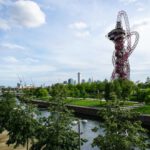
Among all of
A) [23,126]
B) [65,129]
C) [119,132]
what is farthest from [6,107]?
[119,132]

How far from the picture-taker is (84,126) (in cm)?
5712

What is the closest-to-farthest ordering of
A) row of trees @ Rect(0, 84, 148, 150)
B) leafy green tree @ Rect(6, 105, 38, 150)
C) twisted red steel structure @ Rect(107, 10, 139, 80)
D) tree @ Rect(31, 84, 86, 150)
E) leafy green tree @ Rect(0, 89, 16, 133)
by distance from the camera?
row of trees @ Rect(0, 84, 148, 150) < tree @ Rect(31, 84, 86, 150) < leafy green tree @ Rect(6, 105, 38, 150) < leafy green tree @ Rect(0, 89, 16, 133) < twisted red steel structure @ Rect(107, 10, 139, 80)

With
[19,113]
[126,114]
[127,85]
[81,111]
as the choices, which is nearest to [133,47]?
[127,85]

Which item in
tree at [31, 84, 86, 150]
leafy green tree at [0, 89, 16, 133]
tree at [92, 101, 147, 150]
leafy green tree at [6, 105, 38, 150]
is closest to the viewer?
tree at [92, 101, 147, 150]

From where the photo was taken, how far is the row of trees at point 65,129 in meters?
18.2

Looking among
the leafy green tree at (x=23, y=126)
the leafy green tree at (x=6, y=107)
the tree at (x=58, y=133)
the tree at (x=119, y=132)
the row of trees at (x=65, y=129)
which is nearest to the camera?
the tree at (x=119, y=132)

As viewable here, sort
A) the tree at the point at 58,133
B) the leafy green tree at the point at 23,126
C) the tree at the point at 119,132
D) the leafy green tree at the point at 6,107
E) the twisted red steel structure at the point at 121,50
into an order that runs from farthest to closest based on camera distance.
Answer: the twisted red steel structure at the point at 121,50 < the leafy green tree at the point at 6,107 < the leafy green tree at the point at 23,126 < the tree at the point at 58,133 < the tree at the point at 119,132

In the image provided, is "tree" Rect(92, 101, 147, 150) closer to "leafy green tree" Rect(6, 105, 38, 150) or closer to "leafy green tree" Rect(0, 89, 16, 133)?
"leafy green tree" Rect(6, 105, 38, 150)

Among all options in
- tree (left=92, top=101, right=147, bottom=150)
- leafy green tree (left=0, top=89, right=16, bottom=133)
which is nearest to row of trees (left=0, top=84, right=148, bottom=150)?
tree (left=92, top=101, right=147, bottom=150)

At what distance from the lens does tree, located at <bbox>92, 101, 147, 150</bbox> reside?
17.9 m

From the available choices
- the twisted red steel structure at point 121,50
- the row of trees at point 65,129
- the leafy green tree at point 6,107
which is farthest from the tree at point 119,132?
the twisted red steel structure at point 121,50

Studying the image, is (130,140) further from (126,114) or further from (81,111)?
(81,111)

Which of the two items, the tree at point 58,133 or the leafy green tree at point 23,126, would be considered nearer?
the tree at point 58,133

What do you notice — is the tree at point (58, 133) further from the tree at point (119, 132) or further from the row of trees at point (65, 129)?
the tree at point (119, 132)
